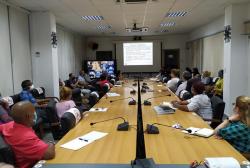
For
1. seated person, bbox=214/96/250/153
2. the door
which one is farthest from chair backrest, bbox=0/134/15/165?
the door

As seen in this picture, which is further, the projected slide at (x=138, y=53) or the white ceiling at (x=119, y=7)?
the projected slide at (x=138, y=53)

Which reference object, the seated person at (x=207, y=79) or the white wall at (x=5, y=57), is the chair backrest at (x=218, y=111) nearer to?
the white wall at (x=5, y=57)

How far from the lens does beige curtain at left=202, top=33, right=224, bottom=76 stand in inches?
322

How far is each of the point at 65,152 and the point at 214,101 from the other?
256cm

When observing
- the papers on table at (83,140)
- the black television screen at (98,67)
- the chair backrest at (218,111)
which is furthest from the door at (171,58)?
the papers on table at (83,140)

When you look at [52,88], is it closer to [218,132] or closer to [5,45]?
[5,45]

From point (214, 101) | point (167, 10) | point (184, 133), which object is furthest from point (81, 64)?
point (184, 133)

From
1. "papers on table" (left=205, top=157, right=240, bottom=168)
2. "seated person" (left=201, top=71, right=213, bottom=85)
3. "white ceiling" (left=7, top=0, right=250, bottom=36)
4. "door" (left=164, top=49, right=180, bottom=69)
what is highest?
"white ceiling" (left=7, top=0, right=250, bottom=36)

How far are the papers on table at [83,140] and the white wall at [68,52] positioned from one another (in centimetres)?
657

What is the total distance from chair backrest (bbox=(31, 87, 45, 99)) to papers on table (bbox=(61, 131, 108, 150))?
12.2 feet

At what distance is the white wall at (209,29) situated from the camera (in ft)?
26.0

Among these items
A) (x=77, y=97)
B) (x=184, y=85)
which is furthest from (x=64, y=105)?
(x=184, y=85)

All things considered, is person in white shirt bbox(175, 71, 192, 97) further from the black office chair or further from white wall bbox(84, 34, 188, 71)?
white wall bbox(84, 34, 188, 71)

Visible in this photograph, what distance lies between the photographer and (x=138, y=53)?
1371cm
